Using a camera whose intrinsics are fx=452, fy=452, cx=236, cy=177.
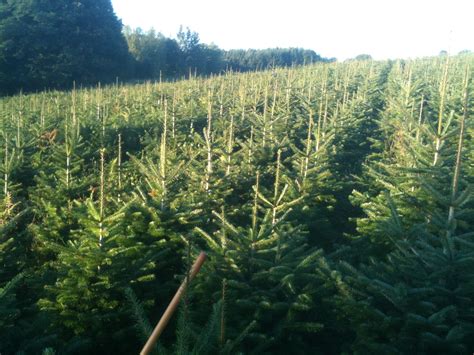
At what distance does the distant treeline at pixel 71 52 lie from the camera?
38.1 m

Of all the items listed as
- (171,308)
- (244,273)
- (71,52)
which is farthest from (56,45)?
(171,308)

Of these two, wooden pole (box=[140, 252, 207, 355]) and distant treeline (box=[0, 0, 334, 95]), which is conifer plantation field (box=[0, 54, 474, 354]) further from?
distant treeline (box=[0, 0, 334, 95])

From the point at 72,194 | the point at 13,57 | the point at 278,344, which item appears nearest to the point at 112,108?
the point at 72,194

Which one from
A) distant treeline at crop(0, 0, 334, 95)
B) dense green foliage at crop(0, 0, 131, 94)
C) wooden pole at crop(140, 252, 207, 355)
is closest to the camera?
wooden pole at crop(140, 252, 207, 355)

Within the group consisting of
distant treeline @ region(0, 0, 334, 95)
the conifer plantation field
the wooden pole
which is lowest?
the conifer plantation field

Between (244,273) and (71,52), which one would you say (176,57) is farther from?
(244,273)

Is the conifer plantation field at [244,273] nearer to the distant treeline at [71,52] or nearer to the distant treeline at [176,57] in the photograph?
the distant treeline at [71,52]

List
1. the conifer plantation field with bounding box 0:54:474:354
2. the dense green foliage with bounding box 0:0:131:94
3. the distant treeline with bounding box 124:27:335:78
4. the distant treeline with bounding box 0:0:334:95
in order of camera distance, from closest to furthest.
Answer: the conifer plantation field with bounding box 0:54:474:354, the dense green foliage with bounding box 0:0:131:94, the distant treeline with bounding box 0:0:334:95, the distant treeline with bounding box 124:27:335:78

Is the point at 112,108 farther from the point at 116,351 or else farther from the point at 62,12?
the point at 62,12

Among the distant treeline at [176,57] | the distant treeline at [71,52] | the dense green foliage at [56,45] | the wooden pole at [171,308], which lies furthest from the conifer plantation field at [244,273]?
the distant treeline at [176,57]

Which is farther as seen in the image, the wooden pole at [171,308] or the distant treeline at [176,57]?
the distant treeline at [176,57]

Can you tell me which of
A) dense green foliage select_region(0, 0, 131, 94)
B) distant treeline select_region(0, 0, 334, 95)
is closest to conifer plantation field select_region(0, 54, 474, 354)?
distant treeline select_region(0, 0, 334, 95)

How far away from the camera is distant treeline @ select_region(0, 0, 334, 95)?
125 feet

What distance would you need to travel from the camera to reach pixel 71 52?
134 feet
